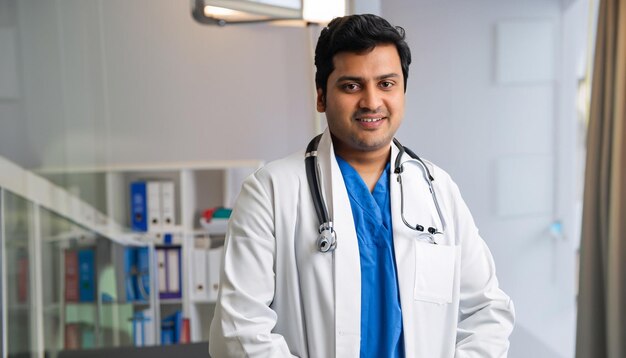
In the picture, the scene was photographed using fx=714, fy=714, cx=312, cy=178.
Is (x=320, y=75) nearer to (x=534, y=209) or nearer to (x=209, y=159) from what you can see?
(x=534, y=209)

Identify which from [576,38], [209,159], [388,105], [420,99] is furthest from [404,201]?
[209,159]

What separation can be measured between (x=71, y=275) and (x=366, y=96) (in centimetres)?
212

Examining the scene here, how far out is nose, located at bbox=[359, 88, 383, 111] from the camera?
1352mm

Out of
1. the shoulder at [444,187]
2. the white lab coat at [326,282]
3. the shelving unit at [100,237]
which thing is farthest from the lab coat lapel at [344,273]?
the shelving unit at [100,237]

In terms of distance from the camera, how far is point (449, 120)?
346 cm

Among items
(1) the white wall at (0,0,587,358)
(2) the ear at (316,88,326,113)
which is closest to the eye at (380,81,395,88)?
(2) the ear at (316,88,326,113)

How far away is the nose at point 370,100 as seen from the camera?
135 cm

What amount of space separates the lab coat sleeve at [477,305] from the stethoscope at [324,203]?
71 mm

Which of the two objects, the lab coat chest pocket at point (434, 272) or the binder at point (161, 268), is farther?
the binder at point (161, 268)

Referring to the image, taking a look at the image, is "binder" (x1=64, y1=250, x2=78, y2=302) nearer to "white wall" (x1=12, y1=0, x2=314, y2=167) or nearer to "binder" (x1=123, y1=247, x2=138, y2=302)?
"binder" (x1=123, y1=247, x2=138, y2=302)

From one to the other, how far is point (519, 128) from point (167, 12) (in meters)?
2.15

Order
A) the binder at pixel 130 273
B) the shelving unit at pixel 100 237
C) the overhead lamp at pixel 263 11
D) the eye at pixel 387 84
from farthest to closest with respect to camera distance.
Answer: the binder at pixel 130 273
the shelving unit at pixel 100 237
the overhead lamp at pixel 263 11
the eye at pixel 387 84

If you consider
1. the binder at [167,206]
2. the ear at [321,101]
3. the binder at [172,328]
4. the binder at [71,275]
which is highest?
the ear at [321,101]

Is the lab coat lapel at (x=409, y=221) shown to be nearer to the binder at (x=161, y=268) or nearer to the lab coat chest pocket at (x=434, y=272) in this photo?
the lab coat chest pocket at (x=434, y=272)
